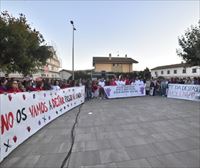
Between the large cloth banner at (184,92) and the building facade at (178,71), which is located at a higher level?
the building facade at (178,71)

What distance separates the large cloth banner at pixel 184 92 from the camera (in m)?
14.6

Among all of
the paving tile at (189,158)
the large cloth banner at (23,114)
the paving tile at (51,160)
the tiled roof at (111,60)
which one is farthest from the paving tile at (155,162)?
the tiled roof at (111,60)

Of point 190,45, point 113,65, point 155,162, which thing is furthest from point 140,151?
point 113,65

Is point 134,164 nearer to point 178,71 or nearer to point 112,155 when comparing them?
point 112,155

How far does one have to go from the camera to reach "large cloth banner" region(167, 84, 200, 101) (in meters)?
14.6

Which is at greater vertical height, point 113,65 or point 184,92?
point 113,65

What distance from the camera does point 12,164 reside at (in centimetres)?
395

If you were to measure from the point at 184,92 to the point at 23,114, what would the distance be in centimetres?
1377

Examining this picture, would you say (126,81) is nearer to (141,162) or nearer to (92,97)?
(92,97)

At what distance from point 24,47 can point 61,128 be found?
11.7m

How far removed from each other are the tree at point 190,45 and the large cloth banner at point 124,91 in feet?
26.8

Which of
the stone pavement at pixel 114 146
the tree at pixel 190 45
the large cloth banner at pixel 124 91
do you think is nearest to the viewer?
the stone pavement at pixel 114 146

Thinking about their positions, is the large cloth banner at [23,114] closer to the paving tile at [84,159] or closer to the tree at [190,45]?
the paving tile at [84,159]

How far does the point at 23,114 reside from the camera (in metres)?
5.34
